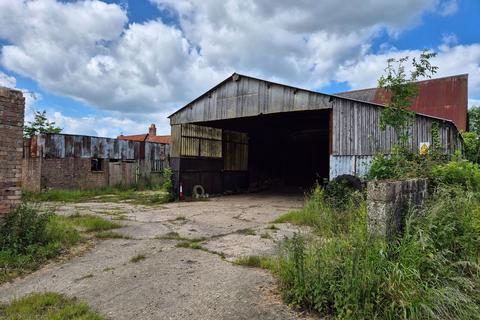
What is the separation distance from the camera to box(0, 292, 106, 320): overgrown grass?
2.99m

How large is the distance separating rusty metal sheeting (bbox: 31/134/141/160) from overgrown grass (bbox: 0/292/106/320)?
1362cm

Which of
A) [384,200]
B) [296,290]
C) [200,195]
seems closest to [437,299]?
[384,200]

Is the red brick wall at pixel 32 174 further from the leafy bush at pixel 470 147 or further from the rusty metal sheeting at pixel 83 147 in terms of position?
the leafy bush at pixel 470 147

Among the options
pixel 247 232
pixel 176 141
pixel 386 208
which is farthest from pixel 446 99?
pixel 386 208

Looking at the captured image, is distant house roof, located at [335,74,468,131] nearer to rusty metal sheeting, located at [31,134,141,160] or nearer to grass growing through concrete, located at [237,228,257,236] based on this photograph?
grass growing through concrete, located at [237,228,257,236]

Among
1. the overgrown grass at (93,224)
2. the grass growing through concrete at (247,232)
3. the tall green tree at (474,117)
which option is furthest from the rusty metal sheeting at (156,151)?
the tall green tree at (474,117)

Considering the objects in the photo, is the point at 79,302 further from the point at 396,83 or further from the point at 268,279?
the point at 396,83

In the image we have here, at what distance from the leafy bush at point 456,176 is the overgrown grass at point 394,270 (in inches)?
44.9

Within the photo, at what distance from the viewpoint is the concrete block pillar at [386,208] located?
3.43 metres

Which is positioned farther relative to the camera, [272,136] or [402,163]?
[272,136]

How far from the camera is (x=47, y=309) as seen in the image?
3195 millimetres

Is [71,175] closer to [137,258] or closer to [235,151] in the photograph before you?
[235,151]

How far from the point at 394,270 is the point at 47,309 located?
3626mm

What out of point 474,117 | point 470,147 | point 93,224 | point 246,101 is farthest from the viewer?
point 474,117
